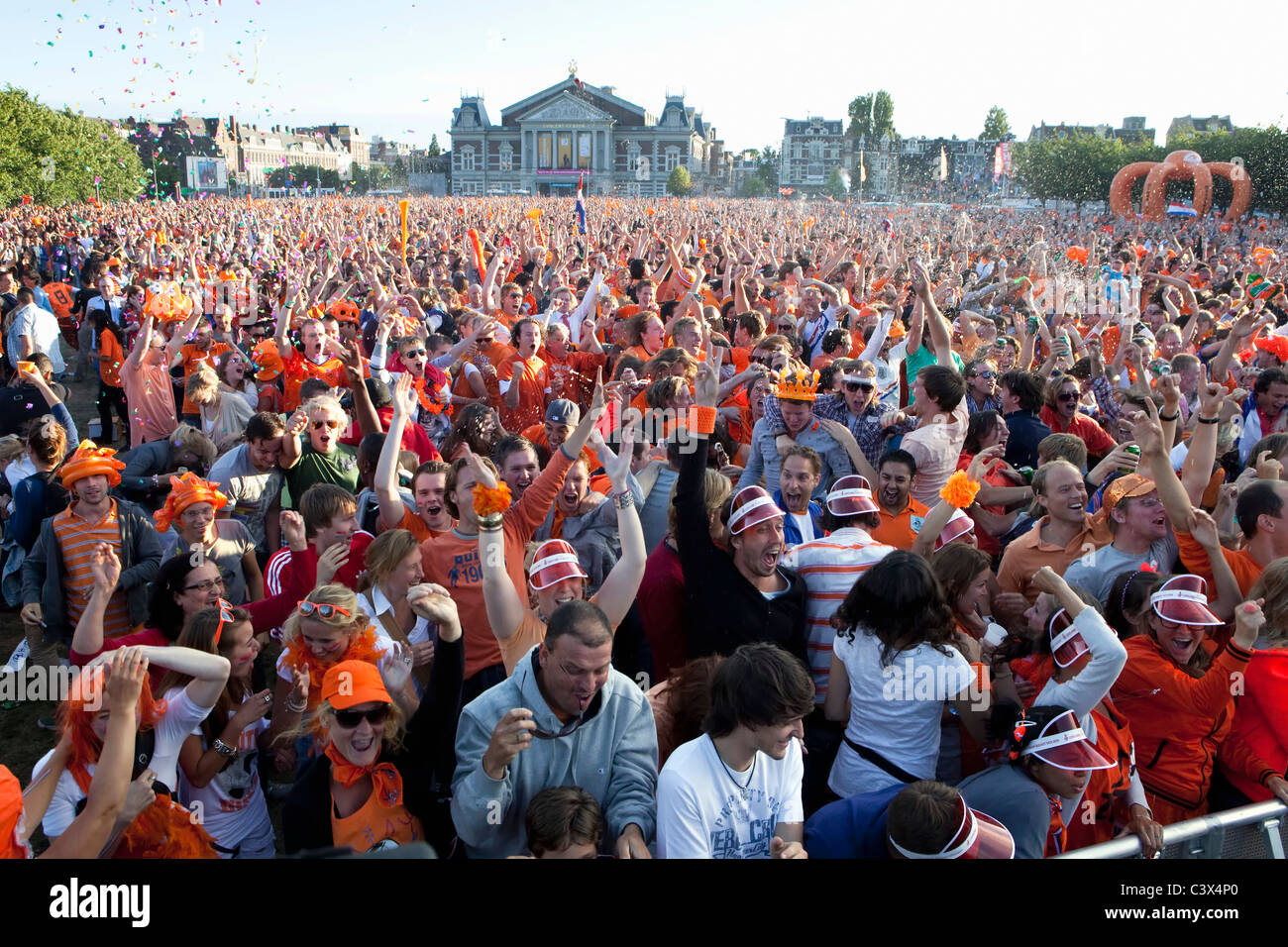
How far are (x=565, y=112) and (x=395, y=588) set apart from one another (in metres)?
105

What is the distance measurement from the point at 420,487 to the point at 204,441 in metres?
1.94

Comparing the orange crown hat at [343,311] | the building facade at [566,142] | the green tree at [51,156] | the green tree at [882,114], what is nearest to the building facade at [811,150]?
the green tree at [882,114]

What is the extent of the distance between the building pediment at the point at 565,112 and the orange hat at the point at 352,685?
105359mm

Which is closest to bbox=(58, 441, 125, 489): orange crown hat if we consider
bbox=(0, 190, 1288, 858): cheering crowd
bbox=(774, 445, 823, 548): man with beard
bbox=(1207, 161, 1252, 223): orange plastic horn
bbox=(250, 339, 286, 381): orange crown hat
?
bbox=(0, 190, 1288, 858): cheering crowd

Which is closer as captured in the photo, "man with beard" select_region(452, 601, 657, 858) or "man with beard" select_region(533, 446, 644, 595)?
"man with beard" select_region(452, 601, 657, 858)

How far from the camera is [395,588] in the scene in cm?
361

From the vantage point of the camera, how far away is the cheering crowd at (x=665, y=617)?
103 inches

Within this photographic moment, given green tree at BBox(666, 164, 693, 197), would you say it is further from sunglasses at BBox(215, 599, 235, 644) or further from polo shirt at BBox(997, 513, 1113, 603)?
sunglasses at BBox(215, 599, 235, 644)

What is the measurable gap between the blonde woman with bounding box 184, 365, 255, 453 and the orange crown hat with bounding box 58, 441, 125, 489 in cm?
154

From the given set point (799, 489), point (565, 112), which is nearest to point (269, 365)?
point (799, 489)

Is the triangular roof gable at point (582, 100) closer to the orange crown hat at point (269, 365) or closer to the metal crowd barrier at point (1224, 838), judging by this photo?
the orange crown hat at point (269, 365)

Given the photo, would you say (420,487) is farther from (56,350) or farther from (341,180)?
(341,180)

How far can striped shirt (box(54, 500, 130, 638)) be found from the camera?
4.41 meters

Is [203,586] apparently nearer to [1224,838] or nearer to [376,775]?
[376,775]
